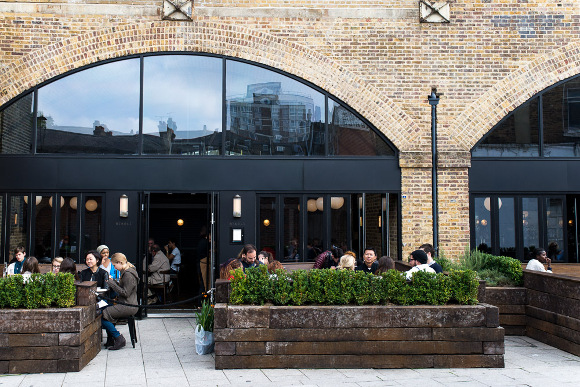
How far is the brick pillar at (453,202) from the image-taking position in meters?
12.6

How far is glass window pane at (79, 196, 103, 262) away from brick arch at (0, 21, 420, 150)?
2.65m

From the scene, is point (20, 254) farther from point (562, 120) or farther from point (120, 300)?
point (562, 120)

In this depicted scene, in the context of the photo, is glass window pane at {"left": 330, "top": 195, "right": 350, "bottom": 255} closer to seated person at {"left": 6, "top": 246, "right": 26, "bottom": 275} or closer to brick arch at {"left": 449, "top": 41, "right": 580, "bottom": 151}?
brick arch at {"left": 449, "top": 41, "right": 580, "bottom": 151}

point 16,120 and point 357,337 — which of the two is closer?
point 357,337

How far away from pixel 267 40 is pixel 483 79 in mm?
4556

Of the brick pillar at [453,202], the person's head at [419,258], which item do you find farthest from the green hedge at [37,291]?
the brick pillar at [453,202]

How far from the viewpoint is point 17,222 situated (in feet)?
39.9

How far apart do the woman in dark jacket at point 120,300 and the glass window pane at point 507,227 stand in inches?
299

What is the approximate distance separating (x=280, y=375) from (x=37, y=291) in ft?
10.4

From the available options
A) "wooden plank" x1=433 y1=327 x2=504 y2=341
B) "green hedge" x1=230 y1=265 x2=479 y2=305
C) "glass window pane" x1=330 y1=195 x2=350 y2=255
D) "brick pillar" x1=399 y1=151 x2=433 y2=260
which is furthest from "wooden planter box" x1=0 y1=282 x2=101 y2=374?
"brick pillar" x1=399 y1=151 x2=433 y2=260

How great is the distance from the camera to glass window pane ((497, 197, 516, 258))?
12859 millimetres

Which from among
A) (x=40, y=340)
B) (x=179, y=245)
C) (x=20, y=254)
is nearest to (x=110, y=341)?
(x=40, y=340)

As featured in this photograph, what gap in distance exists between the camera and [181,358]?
8414mm

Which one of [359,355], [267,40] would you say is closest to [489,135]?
[267,40]
